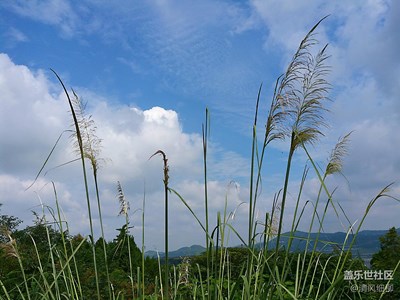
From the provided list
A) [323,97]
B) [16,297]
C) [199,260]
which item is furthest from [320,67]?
[199,260]

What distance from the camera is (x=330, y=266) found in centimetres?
690

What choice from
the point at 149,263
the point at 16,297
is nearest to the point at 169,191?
the point at 16,297

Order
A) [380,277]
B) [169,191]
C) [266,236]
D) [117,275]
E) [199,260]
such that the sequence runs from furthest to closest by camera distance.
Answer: [199,260] → [380,277] → [117,275] → [266,236] → [169,191]

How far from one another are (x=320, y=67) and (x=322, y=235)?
1437 millimetres

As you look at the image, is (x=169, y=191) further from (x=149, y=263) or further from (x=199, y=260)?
(x=199, y=260)

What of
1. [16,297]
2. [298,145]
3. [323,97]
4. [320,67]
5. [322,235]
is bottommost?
[16,297]

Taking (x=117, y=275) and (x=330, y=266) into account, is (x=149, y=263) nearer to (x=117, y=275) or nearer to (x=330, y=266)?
(x=117, y=275)

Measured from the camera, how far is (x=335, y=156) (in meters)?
3.31

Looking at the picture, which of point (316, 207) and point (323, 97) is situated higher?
point (323, 97)

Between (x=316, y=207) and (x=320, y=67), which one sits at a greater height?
(x=320, y=67)

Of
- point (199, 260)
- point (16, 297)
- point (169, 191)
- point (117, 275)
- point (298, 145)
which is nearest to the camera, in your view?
point (169, 191)

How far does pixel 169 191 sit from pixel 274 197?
1055mm

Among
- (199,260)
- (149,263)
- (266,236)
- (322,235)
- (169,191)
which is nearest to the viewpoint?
(169,191)

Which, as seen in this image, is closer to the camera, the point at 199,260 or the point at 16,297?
the point at 16,297
